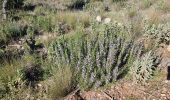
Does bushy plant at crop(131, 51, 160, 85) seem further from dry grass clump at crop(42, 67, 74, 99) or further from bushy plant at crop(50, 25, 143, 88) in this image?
dry grass clump at crop(42, 67, 74, 99)

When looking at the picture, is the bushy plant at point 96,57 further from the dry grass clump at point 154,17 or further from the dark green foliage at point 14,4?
the dark green foliage at point 14,4

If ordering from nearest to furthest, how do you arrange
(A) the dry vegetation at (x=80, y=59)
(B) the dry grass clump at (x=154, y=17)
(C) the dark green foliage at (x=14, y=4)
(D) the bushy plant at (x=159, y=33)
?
1. (A) the dry vegetation at (x=80, y=59)
2. (D) the bushy plant at (x=159, y=33)
3. (B) the dry grass clump at (x=154, y=17)
4. (C) the dark green foliage at (x=14, y=4)

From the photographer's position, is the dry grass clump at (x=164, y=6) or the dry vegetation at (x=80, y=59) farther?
the dry grass clump at (x=164, y=6)

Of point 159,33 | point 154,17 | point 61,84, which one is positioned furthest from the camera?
point 154,17

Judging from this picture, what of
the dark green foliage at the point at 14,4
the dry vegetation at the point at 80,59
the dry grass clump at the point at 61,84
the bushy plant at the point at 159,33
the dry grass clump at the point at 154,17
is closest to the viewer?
the dry grass clump at the point at 61,84

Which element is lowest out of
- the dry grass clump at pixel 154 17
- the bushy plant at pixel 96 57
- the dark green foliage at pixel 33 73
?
the dark green foliage at pixel 33 73

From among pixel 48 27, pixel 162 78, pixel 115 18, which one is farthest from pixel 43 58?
pixel 115 18

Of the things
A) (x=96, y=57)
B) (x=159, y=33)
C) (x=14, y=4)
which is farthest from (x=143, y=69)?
(x=14, y=4)

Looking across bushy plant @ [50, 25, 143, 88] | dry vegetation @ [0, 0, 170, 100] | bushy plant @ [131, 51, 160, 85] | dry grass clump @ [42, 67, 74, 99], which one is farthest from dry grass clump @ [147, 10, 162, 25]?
dry grass clump @ [42, 67, 74, 99]

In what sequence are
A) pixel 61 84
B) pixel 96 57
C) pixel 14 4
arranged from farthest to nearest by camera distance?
pixel 14 4, pixel 96 57, pixel 61 84

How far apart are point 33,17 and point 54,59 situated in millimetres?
2793

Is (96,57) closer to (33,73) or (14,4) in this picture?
(33,73)

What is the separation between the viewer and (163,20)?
22.2ft

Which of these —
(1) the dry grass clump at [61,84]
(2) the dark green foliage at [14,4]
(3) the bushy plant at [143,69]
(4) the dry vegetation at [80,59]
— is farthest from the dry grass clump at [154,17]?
(2) the dark green foliage at [14,4]
